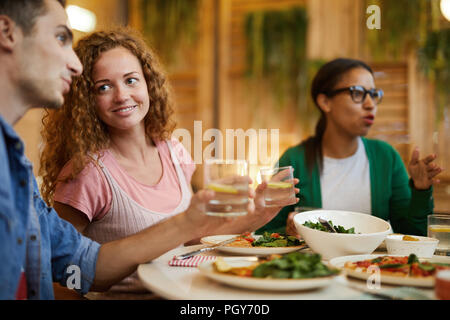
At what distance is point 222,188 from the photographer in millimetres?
999

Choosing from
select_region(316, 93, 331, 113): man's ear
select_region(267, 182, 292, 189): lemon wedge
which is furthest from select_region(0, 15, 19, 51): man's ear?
select_region(316, 93, 331, 113): man's ear

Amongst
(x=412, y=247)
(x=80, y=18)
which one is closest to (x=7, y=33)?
(x=412, y=247)

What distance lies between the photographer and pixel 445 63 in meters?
3.36

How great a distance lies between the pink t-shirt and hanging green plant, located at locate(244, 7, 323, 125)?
2328 mm

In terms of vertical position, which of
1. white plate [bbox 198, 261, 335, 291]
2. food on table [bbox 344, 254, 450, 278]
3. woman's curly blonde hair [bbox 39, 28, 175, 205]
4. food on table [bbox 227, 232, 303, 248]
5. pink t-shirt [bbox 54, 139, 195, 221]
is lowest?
food on table [bbox 227, 232, 303, 248]

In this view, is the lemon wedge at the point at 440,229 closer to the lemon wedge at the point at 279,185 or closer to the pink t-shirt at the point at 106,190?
the lemon wedge at the point at 279,185

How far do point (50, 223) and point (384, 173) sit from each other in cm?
164

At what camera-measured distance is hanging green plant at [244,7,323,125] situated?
152 inches

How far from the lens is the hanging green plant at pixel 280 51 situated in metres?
3.86

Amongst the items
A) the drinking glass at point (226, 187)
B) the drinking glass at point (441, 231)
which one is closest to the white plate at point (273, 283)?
the drinking glass at point (226, 187)

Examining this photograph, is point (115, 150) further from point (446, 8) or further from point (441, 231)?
point (446, 8)

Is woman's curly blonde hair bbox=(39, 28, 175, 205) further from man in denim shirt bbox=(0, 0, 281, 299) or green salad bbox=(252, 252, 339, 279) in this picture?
green salad bbox=(252, 252, 339, 279)
